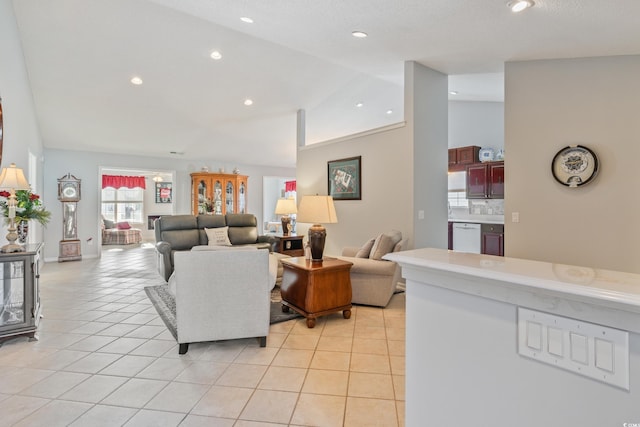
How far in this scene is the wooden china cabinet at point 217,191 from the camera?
8398 millimetres

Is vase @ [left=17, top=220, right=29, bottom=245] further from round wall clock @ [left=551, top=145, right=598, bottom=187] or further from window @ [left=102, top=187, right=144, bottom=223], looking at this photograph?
window @ [left=102, top=187, right=144, bottom=223]

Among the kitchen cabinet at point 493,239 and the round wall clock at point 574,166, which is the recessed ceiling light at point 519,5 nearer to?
the round wall clock at point 574,166

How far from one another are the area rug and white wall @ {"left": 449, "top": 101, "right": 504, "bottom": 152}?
4.54 m

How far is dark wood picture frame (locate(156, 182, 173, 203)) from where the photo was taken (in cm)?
1125

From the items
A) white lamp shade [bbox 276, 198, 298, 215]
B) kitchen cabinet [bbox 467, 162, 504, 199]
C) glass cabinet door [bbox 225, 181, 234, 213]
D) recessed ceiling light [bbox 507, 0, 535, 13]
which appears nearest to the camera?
recessed ceiling light [bbox 507, 0, 535, 13]

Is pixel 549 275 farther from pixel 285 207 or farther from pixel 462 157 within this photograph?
pixel 462 157

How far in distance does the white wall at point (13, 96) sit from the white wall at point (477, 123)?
20.3 feet

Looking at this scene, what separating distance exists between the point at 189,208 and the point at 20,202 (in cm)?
545

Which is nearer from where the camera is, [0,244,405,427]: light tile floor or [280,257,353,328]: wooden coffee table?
[0,244,405,427]: light tile floor

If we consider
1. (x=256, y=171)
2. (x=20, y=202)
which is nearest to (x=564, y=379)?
(x=20, y=202)

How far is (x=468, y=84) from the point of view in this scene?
497 centimetres

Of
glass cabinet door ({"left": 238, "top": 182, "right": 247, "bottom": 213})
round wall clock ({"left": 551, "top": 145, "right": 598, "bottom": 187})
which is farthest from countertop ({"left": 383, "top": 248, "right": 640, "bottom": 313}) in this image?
glass cabinet door ({"left": 238, "top": 182, "right": 247, "bottom": 213})

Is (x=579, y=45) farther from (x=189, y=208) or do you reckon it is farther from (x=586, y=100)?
(x=189, y=208)

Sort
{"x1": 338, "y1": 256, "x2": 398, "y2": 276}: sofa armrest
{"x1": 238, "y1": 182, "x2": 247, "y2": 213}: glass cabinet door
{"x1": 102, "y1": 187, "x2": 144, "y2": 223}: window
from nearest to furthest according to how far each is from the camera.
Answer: {"x1": 338, "y1": 256, "x2": 398, "y2": 276}: sofa armrest → {"x1": 238, "y1": 182, "x2": 247, "y2": 213}: glass cabinet door → {"x1": 102, "y1": 187, "x2": 144, "y2": 223}: window
